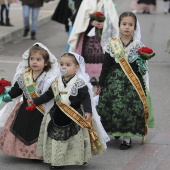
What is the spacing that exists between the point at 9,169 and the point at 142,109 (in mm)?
1546

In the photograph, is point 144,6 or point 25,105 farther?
point 144,6

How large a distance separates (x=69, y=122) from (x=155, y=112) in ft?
9.20

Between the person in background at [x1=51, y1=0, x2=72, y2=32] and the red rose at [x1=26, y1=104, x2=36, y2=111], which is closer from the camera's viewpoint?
the red rose at [x1=26, y1=104, x2=36, y2=111]

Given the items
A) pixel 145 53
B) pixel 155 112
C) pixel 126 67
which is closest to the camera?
pixel 145 53

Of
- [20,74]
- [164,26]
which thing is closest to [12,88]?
[20,74]

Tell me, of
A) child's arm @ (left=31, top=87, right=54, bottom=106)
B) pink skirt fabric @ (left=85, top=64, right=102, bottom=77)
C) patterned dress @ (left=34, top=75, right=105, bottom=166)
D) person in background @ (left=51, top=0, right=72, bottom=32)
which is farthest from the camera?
person in background @ (left=51, top=0, right=72, bottom=32)

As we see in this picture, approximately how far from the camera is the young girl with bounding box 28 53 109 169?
21.0 feet

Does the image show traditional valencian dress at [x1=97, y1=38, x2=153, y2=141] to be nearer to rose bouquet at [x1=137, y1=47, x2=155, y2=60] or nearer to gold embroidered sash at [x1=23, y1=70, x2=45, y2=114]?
rose bouquet at [x1=137, y1=47, x2=155, y2=60]

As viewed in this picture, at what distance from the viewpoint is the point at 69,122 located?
6.48m

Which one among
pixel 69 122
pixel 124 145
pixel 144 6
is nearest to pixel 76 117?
pixel 69 122

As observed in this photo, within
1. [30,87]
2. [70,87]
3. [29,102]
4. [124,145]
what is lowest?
[124,145]

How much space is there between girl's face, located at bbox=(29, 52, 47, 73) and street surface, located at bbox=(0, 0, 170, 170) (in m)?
0.89

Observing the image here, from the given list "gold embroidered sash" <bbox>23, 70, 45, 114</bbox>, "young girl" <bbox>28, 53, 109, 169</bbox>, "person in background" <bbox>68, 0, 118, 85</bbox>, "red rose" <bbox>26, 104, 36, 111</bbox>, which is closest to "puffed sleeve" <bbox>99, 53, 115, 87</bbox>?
"young girl" <bbox>28, 53, 109, 169</bbox>

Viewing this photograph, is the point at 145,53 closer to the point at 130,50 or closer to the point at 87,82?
the point at 130,50
